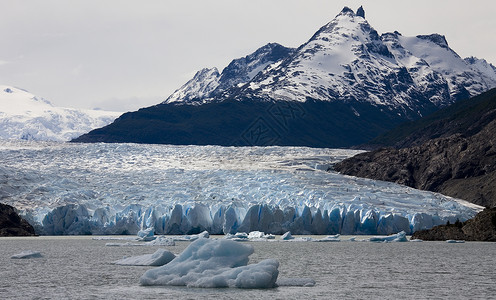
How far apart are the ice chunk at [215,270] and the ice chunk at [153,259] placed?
13.4ft

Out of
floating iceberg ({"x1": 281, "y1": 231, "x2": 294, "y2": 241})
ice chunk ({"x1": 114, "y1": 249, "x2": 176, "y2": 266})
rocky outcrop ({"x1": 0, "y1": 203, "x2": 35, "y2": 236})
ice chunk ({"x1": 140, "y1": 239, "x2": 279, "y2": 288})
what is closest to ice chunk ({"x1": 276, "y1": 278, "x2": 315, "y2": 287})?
ice chunk ({"x1": 140, "y1": 239, "x2": 279, "y2": 288})

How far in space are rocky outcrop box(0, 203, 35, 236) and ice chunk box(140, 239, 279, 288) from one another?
38.7 metres

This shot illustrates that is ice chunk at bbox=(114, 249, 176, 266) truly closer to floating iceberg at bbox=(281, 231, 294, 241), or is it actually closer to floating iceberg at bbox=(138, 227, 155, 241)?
floating iceberg at bbox=(138, 227, 155, 241)

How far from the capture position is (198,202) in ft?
207

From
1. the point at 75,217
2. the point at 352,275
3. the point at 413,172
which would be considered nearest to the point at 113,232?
the point at 75,217

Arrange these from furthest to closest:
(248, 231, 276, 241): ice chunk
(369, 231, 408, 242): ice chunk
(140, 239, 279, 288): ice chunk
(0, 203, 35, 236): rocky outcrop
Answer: (0, 203, 35, 236): rocky outcrop → (248, 231, 276, 241): ice chunk → (369, 231, 408, 242): ice chunk → (140, 239, 279, 288): ice chunk

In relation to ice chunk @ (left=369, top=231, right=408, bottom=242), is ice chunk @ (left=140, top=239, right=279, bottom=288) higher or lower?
higher

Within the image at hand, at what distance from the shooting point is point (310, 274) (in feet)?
104

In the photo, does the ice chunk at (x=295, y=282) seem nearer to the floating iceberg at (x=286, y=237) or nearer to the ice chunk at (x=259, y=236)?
the floating iceberg at (x=286, y=237)

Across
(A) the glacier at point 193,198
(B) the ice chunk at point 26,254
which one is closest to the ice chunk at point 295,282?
(B) the ice chunk at point 26,254

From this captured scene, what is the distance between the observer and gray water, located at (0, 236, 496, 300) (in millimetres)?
24375

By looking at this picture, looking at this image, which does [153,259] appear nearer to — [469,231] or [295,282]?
[295,282]

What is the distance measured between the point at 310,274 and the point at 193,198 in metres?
34.1

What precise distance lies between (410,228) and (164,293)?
150ft
